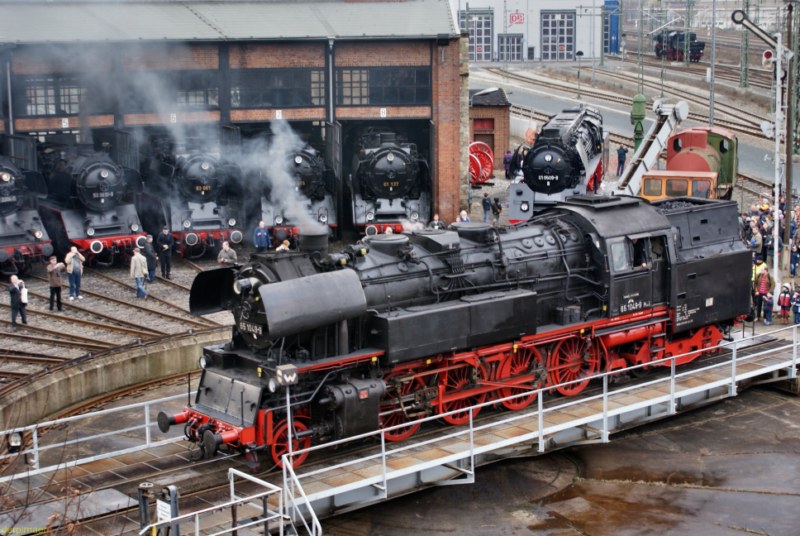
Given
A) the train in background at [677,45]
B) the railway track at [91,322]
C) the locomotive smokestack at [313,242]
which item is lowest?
the railway track at [91,322]

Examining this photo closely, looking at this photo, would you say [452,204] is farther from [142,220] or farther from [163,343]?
[163,343]

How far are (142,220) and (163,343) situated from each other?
11.7m

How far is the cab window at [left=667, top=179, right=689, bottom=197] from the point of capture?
3167cm

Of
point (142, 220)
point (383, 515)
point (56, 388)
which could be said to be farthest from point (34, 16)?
point (383, 515)

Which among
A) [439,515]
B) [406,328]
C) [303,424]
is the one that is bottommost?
[439,515]

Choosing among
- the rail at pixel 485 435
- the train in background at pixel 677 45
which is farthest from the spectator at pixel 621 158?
the train in background at pixel 677 45

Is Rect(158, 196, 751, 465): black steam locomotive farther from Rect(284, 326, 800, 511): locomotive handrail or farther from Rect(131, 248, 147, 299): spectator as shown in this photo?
Rect(131, 248, 147, 299): spectator

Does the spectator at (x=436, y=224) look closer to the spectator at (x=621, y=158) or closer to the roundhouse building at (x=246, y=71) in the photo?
the roundhouse building at (x=246, y=71)

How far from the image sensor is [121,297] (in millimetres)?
26672

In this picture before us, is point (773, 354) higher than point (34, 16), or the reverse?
point (34, 16)

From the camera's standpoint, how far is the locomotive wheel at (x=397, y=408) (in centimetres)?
1597

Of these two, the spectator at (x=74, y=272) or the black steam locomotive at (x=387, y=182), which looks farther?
the black steam locomotive at (x=387, y=182)

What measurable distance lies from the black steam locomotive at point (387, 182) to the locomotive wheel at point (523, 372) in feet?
43.4

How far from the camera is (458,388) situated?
55.0ft
